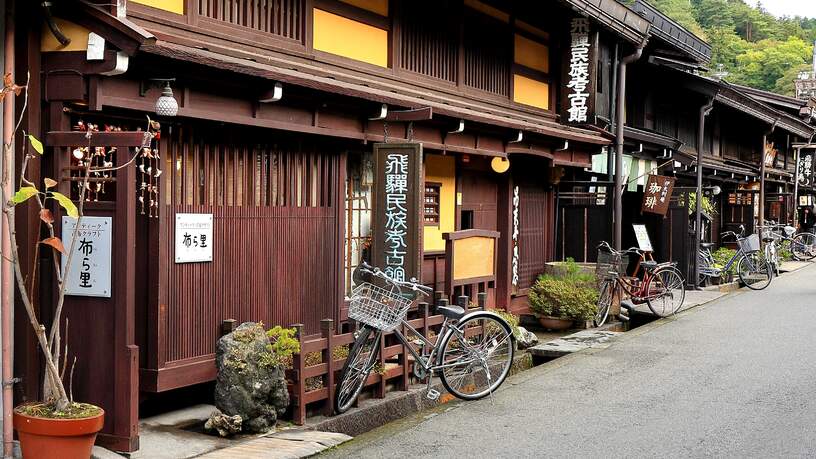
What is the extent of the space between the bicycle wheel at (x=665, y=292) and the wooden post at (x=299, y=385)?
10.5 m

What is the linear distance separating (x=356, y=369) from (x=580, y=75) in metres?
9.65

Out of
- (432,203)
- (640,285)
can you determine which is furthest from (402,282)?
(640,285)

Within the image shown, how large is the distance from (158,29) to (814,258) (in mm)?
37221

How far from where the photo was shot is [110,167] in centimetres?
713

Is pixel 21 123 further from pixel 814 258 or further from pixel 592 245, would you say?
pixel 814 258

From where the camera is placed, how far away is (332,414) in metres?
9.02

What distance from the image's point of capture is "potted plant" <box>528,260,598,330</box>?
16.3 meters

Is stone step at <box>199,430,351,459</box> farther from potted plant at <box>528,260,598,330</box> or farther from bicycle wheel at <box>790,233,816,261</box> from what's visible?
bicycle wheel at <box>790,233,816,261</box>

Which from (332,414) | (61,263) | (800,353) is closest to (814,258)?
(800,353)

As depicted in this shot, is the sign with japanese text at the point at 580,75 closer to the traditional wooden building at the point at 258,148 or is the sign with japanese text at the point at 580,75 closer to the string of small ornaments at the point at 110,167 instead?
the traditional wooden building at the point at 258,148

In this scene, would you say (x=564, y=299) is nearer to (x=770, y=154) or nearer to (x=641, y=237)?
(x=641, y=237)

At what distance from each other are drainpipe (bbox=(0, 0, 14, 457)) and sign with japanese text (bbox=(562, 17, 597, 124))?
38.6 ft

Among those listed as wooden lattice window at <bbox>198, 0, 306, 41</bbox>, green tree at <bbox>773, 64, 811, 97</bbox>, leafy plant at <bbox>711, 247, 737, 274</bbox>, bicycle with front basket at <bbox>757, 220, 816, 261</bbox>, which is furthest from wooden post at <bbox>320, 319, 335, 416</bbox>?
green tree at <bbox>773, 64, 811, 97</bbox>

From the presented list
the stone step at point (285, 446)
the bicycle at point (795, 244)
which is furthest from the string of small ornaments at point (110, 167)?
the bicycle at point (795, 244)
